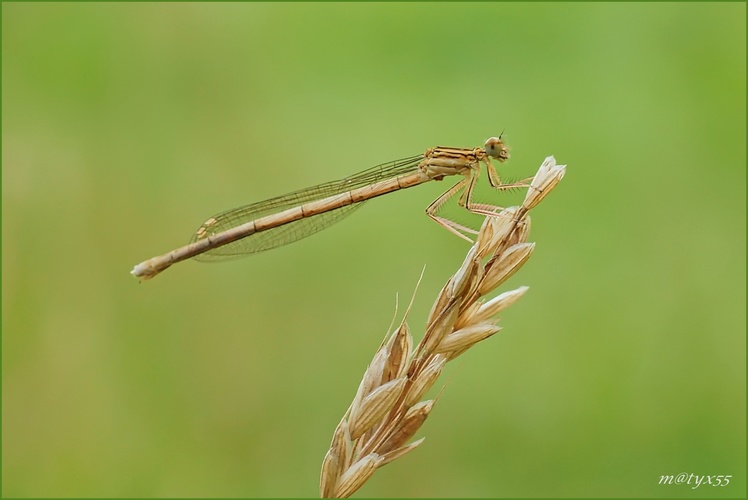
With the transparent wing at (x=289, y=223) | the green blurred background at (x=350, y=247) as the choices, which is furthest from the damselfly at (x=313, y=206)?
the green blurred background at (x=350, y=247)

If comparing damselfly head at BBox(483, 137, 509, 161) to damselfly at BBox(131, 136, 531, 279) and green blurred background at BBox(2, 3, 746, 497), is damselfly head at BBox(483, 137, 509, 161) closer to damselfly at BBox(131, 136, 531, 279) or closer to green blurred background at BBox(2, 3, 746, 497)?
damselfly at BBox(131, 136, 531, 279)

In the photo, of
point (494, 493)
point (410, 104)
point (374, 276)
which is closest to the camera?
point (494, 493)

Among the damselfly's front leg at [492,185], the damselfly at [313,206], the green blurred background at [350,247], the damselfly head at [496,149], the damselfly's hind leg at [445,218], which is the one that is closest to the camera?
the damselfly's front leg at [492,185]

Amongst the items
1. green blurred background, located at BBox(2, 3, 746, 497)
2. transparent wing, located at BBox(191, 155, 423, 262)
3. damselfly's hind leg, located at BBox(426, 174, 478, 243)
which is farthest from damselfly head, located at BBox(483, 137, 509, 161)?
green blurred background, located at BBox(2, 3, 746, 497)

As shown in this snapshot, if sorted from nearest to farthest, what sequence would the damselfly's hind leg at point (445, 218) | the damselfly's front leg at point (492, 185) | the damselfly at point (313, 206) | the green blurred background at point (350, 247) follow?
the damselfly's front leg at point (492, 185) < the damselfly's hind leg at point (445, 218) < the damselfly at point (313, 206) < the green blurred background at point (350, 247)

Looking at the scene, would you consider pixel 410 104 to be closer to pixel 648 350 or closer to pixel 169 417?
pixel 648 350

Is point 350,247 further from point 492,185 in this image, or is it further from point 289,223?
point 492,185

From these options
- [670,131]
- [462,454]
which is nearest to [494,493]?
[462,454]

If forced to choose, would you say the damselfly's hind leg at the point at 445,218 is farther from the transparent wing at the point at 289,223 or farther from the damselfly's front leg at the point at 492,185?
the transparent wing at the point at 289,223
